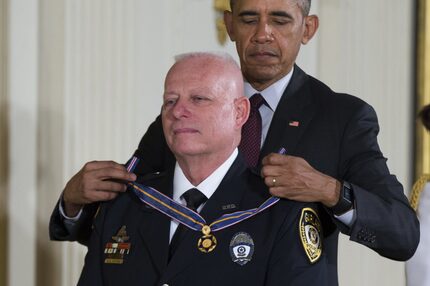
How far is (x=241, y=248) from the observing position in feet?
8.55

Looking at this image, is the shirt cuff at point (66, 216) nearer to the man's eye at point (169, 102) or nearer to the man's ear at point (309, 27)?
the man's eye at point (169, 102)

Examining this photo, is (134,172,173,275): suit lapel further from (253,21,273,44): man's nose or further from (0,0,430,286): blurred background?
(0,0,430,286): blurred background

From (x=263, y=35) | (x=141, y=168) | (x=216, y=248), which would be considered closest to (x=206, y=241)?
(x=216, y=248)

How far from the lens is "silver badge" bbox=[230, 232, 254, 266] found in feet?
8.50

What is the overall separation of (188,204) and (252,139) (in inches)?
14.9

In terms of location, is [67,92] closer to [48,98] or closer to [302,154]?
[48,98]

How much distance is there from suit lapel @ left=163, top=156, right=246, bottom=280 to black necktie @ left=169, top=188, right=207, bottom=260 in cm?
2

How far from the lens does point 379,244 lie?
2.76 m

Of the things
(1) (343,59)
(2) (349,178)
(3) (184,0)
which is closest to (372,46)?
(1) (343,59)

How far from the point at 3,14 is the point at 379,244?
1763 mm

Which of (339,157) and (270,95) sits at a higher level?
(270,95)

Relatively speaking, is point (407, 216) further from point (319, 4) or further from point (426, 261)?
point (319, 4)

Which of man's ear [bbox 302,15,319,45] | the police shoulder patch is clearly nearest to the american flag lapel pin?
man's ear [bbox 302,15,319,45]

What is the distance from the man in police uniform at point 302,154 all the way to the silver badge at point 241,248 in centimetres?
12
